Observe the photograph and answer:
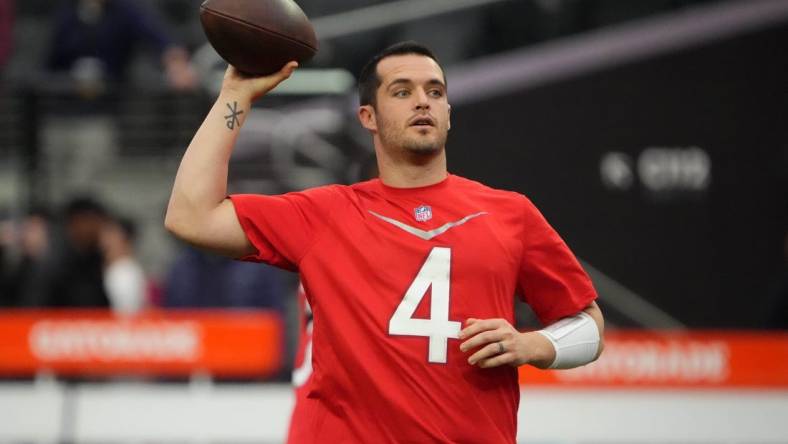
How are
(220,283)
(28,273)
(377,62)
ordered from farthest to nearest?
(28,273)
(220,283)
(377,62)

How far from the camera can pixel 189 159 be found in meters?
3.52

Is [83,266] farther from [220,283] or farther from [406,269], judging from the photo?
[406,269]

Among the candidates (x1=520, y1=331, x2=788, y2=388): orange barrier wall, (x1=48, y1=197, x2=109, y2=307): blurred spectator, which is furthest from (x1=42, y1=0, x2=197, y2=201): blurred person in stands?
(x1=520, y1=331, x2=788, y2=388): orange barrier wall

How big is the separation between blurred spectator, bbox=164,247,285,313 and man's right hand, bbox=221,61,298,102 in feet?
12.6

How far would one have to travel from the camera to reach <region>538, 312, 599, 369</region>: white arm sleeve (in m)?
3.65

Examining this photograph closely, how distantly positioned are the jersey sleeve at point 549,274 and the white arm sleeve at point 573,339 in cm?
3

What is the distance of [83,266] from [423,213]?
4.66 metres

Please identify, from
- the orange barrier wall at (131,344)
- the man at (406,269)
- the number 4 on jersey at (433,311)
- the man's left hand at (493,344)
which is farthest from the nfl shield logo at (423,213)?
the orange barrier wall at (131,344)

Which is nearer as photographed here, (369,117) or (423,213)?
(423,213)

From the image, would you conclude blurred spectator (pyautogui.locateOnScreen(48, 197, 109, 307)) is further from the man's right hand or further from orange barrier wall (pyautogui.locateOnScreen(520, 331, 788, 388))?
the man's right hand

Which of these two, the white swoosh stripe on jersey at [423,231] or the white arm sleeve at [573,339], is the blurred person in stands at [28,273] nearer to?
the white swoosh stripe on jersey at [423,231]

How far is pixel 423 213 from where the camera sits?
12.0 ft

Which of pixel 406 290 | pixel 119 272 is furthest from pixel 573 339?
pixel 119 272

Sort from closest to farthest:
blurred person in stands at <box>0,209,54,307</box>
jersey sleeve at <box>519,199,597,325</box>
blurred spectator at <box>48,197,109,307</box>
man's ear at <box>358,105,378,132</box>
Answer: jersey sleeve at <box>519,199,597,325</box> < man's ear at <box>358,105,378,132</box> < blurred spectator at <box>48,197,109,307</box> < blurred person in stands at <box>0,209,54,307</box>
